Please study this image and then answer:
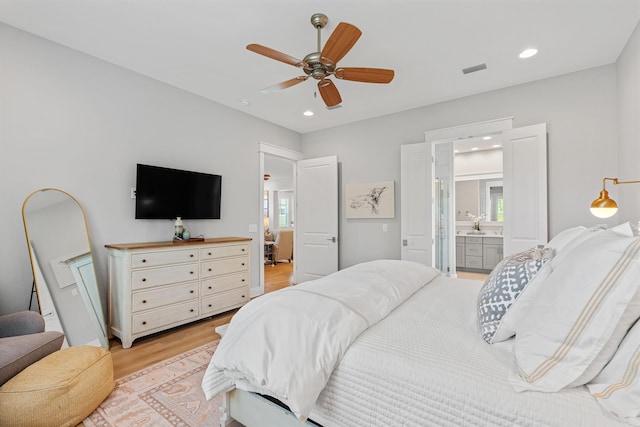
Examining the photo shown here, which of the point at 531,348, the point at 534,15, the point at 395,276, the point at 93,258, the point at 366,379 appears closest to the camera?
the point at 531,348

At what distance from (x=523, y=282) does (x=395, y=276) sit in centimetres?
79

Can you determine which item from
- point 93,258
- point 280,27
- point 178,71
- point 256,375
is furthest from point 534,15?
point 93,258

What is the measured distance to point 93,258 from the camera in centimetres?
279

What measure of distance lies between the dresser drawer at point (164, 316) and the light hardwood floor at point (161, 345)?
13 cm

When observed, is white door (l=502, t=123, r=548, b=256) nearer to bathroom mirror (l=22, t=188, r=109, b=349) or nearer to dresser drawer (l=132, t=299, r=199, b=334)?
dresser drawer (l=132, t=299, r=199, b=334)

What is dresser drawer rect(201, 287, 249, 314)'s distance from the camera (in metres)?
3.29

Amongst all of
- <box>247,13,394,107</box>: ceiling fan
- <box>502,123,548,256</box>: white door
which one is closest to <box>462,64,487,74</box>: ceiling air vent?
<box>502,123,548,256</box>: white door

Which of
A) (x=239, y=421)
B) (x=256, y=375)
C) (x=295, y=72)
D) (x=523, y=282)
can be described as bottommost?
(x=239, y=421)

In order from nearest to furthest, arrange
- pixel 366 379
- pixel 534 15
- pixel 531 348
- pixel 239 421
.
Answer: pixel 531 348 < pixel 366 379 < pixel 239 421 < pixel 534 15

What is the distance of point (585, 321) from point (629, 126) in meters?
2.78

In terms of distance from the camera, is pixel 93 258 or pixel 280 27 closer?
pixel 280 27

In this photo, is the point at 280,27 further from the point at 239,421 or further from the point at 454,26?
the point at 239,421

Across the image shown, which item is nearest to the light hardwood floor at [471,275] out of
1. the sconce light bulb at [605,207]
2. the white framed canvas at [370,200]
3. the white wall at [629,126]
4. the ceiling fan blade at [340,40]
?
the white framed canvas at [370,200]

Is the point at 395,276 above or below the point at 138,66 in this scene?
below
